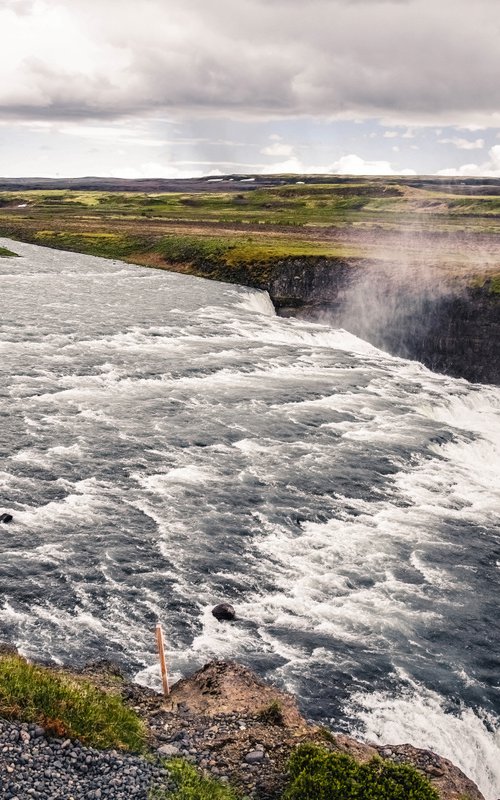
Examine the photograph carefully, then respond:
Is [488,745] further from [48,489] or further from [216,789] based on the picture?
[48,489]

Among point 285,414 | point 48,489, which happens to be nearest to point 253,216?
point 285,414

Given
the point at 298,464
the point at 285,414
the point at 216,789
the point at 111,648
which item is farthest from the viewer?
the point at 285,414

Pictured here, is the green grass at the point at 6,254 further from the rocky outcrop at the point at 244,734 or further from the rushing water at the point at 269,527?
the rocky outcrop at the point at 244,734

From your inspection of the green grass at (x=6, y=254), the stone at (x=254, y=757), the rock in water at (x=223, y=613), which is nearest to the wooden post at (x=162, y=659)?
the stone at (x=254, y=757)

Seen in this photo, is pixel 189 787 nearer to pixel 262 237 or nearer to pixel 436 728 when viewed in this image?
pixel 436 728

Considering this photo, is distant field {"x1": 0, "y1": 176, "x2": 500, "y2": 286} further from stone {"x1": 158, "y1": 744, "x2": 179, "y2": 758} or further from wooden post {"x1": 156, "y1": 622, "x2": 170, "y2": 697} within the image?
stone {"x1": 158, "y1": 744, "x2": 179, "y2": 758}

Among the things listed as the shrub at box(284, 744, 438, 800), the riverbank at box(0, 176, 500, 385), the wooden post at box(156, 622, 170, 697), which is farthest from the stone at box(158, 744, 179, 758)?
the riverbank at box(0, 176, 500, 385)
